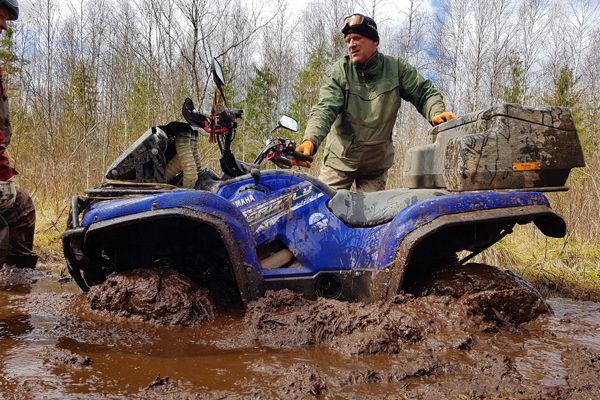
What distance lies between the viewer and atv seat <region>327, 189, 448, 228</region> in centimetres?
263

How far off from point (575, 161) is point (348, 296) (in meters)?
1.36

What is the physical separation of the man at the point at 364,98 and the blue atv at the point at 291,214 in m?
0.75

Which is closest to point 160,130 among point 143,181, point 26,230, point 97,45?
point 143,181

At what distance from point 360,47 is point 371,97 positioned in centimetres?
37

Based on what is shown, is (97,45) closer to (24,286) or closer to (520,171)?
(24,286)

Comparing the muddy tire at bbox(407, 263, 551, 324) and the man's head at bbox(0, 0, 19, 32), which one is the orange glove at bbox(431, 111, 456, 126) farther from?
the man's head at bbox(0, 0, 19, 32)

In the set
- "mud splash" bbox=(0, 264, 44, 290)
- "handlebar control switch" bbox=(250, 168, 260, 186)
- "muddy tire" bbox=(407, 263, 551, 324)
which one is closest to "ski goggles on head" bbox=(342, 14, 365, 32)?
"handlebar control switch" bbox=(250, 168, 260, 186)

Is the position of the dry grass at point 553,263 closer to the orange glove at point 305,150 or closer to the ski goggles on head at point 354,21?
the orange glove at point 305,150

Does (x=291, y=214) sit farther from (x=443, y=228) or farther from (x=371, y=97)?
(x=371, y=97)

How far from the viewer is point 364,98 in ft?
11.9

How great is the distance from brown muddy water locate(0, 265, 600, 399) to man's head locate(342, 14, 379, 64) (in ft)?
5.68

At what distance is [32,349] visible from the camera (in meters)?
2.00

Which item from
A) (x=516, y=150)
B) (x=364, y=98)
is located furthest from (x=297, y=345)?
(x=364, y=98)

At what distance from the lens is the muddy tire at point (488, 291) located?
2520 mm
